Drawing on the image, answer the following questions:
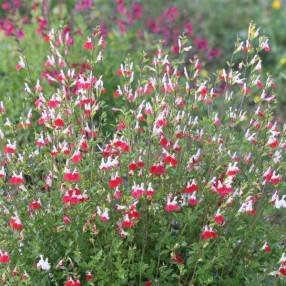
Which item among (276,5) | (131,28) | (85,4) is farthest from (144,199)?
(276,5)

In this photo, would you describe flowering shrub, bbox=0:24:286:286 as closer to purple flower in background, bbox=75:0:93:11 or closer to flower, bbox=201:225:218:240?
flower, bbox=201:225:218:240

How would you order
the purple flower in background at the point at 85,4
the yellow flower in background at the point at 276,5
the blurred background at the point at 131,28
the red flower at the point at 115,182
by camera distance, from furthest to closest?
the yellow flower in background at the point at 276,5
the purple flower in background at the point at 85,4
the blurred background at the point at 131,28
the red flower at the point at 115,182

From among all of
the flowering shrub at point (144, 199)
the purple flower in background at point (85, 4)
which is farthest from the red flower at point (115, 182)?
the purple flower in background at point (85, 4)

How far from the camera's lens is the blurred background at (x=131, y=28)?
5.51 m

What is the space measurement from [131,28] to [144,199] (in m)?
4.51

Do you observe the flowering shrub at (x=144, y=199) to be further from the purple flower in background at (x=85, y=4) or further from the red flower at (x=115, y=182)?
the purple flower in background at (x=85, y=4)

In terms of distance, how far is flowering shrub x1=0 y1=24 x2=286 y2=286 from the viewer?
2947 mm

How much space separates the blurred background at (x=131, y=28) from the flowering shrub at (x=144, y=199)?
0.33 meters

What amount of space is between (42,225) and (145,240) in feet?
1.61

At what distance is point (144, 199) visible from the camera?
3020 mm

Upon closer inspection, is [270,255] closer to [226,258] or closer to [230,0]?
[226,258]

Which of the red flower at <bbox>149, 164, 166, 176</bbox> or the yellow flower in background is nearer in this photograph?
the red flower at <bbox>149, 164, 166, 176</bbox>

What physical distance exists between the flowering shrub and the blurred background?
1.09 ft

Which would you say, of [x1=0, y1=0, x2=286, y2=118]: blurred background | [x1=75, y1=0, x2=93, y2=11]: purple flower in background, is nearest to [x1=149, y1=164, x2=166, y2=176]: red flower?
[x1=0, y1=0, x2=286, y2=118]: blurred background
